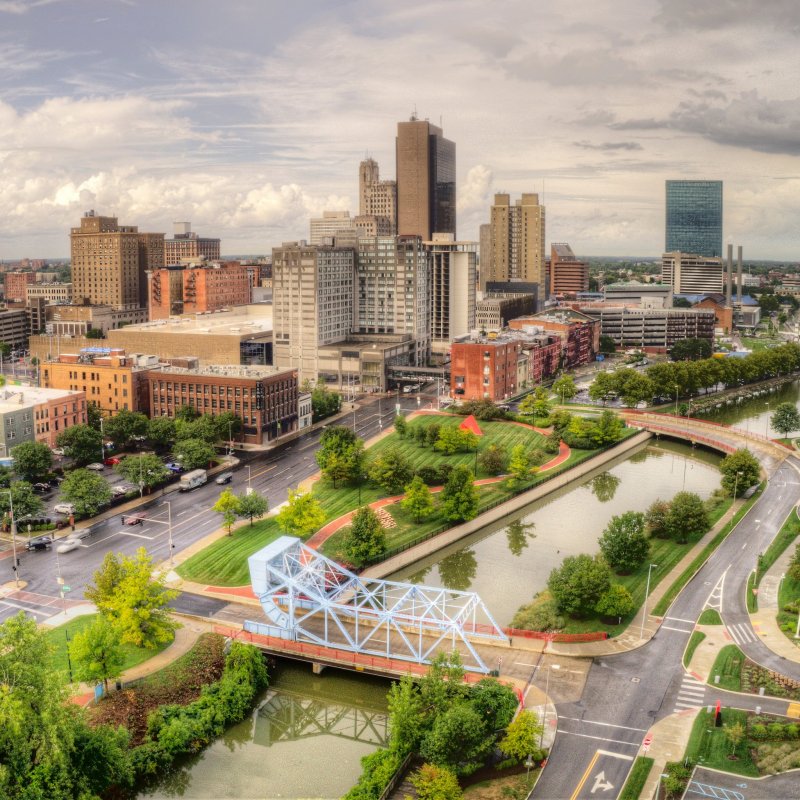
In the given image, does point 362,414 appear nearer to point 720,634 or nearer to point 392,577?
point 392,577

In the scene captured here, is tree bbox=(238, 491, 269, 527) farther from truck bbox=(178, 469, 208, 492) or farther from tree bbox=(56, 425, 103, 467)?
tree bbox=(56, 425, 103, 467)

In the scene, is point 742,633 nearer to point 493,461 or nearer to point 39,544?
point 493,461

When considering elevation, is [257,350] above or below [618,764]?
above

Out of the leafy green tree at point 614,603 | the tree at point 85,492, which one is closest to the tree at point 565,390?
the tree at point 85,492

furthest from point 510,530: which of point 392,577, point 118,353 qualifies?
point 118,353

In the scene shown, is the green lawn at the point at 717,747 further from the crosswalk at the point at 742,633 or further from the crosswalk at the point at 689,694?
the crosswalk at the point at 742,633

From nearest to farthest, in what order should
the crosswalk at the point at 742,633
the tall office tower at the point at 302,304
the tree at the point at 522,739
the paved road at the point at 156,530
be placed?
1. the tree at the point at 522,739
2. the crosswalk at the point at 742,633
3. the paved road at the point at 156,530
4. the tall office tower at the point at 302,304
